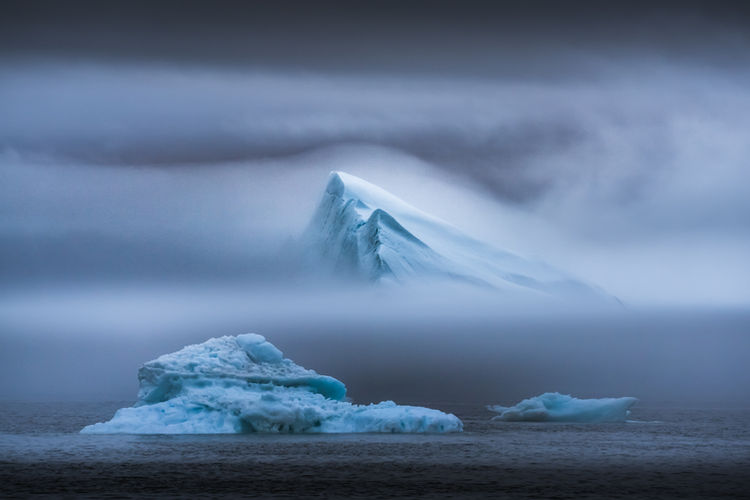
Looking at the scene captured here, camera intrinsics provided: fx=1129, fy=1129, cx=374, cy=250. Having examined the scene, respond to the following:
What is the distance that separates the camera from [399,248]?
391ft

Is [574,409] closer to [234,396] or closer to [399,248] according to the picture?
[234,396]

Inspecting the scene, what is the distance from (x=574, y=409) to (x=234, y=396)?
31244mm

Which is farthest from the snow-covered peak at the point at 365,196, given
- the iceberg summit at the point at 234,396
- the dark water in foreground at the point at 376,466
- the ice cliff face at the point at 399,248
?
the iceberg summit at the point at 234,396

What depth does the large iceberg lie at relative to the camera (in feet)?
244

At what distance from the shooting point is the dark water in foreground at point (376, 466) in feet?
135

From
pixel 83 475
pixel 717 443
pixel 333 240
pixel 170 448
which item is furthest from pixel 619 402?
pixel 333 240

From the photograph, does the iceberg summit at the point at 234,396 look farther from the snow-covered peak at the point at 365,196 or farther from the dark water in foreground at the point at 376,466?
the snow-covered peak at the point at 365,196

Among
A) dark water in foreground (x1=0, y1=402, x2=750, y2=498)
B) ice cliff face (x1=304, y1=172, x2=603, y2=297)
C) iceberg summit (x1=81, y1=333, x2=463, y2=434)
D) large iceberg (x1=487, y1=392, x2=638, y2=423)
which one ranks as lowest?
dark water in foreground (x1=0, y1=402, x2=750, y2=498)

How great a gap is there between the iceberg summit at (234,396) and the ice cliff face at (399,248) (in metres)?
58.2

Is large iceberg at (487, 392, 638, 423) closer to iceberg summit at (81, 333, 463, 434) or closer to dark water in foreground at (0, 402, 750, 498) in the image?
dark water in foreground at (0, 402, 750, 498)

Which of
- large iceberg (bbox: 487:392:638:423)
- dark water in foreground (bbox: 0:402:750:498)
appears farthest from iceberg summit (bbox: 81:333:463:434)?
large iceberg (bbox: 487:392:638:423)

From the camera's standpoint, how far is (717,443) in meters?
69.1

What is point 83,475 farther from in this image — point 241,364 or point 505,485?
point 505,485

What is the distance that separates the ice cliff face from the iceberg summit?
191ft
